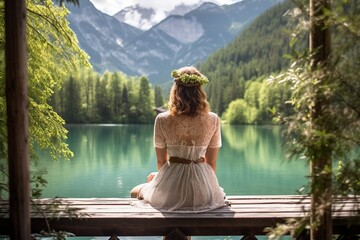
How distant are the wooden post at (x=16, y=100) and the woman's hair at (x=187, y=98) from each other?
4.95ft

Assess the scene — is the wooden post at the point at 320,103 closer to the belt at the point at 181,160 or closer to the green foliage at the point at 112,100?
the belt at the point at 181,160

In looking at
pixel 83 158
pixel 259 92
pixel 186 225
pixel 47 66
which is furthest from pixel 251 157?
pixel 259 92

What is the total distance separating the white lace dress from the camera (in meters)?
4.34

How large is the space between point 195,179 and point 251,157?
27008mm

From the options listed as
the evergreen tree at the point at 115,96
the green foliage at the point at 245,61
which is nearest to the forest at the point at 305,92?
the evergreen tree at the point at 115,96

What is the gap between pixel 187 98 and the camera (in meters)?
4.35

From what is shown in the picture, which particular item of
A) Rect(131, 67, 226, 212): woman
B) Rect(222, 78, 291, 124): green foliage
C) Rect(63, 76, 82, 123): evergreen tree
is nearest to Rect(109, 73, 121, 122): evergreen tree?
Rect(63, 76, 82, 123): evergreen tree

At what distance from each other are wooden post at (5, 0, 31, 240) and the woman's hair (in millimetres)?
1509

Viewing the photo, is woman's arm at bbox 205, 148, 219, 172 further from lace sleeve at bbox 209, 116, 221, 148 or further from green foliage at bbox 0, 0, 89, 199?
green foliage at bbox 0, 0, 89, 199

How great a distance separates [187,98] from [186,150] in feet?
1.65

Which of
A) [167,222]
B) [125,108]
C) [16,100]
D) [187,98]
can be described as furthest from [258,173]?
[125,108]

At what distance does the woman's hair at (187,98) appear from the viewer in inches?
170

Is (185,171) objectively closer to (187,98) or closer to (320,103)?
(187,98)

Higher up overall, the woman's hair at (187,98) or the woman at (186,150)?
the woman's hair at (187,98)
